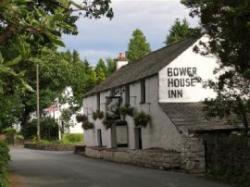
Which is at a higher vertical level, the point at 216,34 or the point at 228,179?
the point at 216,34

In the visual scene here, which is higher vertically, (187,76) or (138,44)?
(138,44)

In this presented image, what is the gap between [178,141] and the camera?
97.7 ft

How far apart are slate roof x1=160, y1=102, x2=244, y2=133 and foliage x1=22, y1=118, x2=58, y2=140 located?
43.0 metres

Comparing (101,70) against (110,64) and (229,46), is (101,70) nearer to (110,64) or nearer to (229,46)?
(110,64)

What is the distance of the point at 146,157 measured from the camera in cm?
3167

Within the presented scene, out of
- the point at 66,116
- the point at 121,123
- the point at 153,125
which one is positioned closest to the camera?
the point at 153,125

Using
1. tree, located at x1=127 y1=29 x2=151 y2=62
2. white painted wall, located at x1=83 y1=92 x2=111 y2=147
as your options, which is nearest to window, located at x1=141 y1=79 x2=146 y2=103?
white painted wall, located at x1=83 y1=92 x2=111 y2=147

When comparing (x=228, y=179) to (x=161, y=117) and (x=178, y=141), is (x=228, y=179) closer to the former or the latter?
(x=178, y=141)

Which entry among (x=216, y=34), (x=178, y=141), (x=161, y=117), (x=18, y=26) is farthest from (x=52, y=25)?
(x=161, y=117)

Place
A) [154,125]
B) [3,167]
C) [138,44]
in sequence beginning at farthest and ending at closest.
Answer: [138,44] → [154,125] → [3,167]

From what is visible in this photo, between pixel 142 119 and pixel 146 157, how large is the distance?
147 inches

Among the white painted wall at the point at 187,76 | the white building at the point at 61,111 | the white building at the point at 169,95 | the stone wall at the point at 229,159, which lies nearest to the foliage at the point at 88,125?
the white building at the point at 169,95

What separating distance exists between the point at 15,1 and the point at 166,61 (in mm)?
30006

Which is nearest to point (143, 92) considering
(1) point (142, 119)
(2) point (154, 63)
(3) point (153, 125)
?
(1) point (142, 119)
